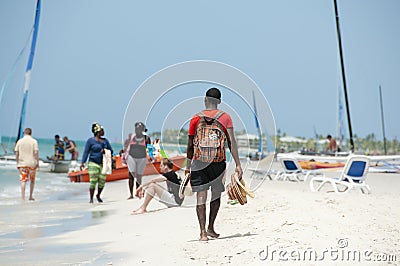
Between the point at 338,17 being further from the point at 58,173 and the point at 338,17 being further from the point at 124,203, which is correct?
the point at 124,203

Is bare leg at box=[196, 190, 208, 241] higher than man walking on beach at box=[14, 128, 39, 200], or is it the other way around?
man walking on beach at box=[14, 128, 39, 200]

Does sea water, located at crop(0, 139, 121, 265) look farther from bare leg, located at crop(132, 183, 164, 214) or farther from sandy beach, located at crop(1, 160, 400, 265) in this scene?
bare leg, located at crop(132, 183, 164, 214)

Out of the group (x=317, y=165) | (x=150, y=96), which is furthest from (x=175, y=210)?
(x=317, y=165)

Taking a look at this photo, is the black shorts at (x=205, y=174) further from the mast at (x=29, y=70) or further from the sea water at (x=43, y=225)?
the mast at (x=29, y=70)

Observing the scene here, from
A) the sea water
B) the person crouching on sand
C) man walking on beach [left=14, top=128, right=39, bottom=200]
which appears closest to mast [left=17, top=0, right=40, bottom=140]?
the sea water

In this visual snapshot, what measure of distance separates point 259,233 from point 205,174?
3.03ft

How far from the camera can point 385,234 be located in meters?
5.22

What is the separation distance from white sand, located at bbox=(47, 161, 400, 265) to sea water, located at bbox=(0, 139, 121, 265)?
0.28 meters

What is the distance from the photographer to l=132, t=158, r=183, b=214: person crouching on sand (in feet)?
27.9

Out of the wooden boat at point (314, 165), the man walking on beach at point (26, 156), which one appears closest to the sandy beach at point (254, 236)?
the man walking on beach at point (26, 156)

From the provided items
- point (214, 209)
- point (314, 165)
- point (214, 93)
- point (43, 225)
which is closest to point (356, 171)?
point (214, 209)

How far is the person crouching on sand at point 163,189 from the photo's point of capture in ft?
27.9

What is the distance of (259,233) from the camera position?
5797mm

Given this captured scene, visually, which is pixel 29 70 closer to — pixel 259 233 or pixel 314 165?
pixel 314 165
